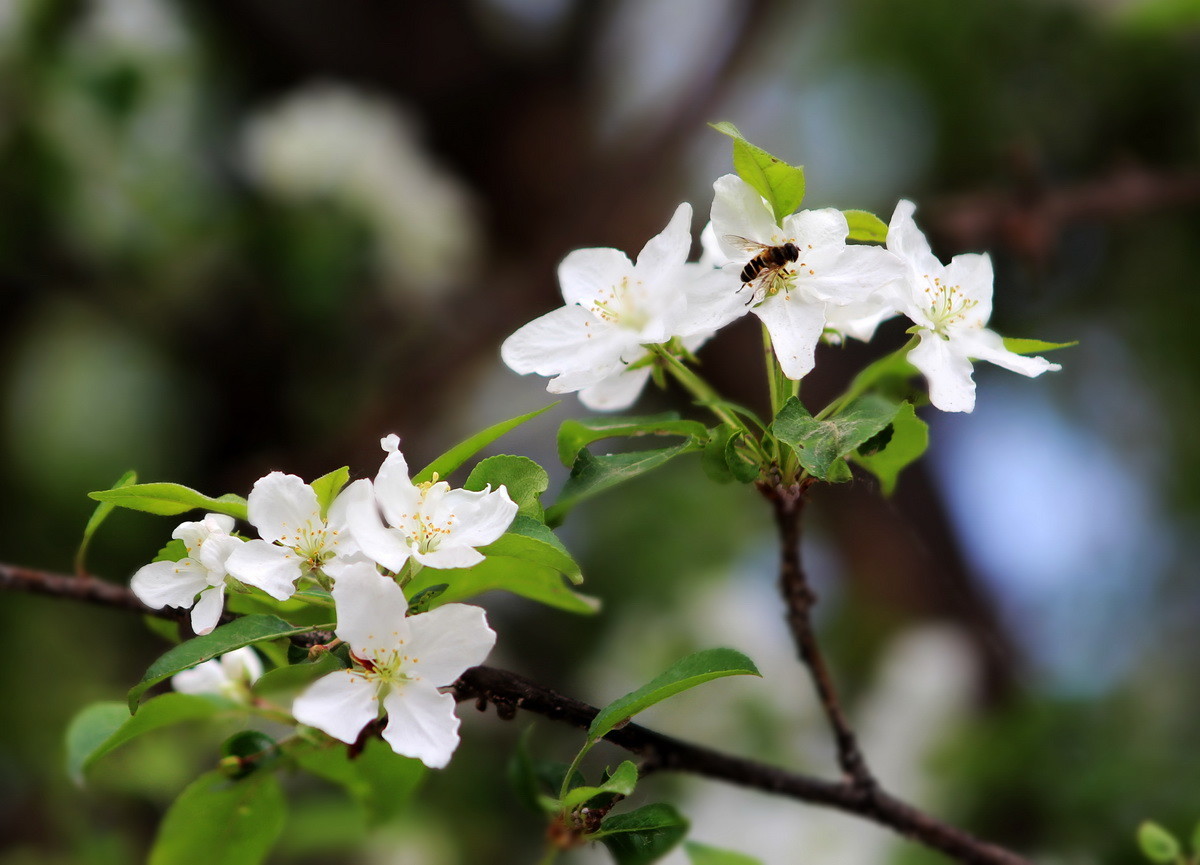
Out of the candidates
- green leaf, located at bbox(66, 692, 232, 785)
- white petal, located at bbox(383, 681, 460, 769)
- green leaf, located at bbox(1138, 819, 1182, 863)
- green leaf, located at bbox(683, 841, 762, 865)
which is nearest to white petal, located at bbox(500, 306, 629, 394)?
white petal, located at bbox(383, 681, 460, 769)

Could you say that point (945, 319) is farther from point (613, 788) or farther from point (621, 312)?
point (613, 788)

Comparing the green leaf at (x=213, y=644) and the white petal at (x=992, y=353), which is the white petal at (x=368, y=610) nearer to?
the green leaf at (x=213, y=644)

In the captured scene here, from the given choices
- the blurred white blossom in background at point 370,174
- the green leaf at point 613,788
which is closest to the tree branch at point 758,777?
the green leaf at point 613,788

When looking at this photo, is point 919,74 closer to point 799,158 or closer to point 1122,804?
point 799,158

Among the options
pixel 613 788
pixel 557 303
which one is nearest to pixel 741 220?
pixel 613 788

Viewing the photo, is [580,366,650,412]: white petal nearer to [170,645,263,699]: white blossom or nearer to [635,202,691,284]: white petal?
[635,202,691,284]: white petal

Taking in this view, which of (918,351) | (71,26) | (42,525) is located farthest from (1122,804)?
(71,26)
